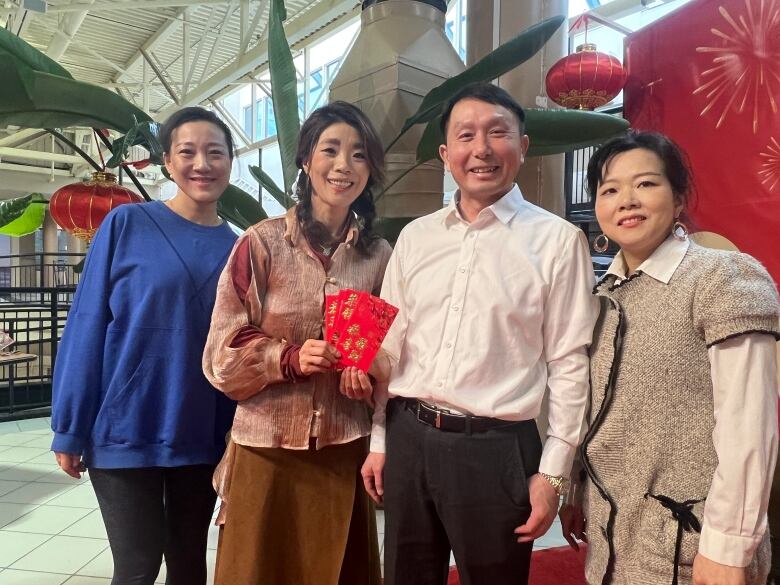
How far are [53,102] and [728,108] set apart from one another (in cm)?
250

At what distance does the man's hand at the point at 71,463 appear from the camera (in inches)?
54.0

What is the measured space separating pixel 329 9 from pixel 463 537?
6241 mm

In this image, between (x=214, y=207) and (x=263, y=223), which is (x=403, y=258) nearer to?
(x=263, y=223)

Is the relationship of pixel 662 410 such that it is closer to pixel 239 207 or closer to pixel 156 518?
pixel 156 518

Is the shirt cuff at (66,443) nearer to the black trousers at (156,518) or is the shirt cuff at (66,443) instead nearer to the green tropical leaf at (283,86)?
the black trousers at (156,518)

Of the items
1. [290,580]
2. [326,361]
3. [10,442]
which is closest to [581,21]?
[326,361]

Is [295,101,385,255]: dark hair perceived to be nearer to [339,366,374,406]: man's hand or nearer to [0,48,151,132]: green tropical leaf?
[339,366,374,406]: man's hand

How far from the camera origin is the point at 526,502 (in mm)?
1093

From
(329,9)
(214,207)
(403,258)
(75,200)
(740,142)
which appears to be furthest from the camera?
(329,9)

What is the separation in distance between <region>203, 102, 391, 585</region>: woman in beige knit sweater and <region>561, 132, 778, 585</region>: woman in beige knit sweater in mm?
556

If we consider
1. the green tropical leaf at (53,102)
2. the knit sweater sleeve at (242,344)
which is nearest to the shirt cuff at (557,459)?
the knit sweater sleeve at (242,344)

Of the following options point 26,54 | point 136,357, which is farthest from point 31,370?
point 136,357

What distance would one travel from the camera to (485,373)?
1122mm

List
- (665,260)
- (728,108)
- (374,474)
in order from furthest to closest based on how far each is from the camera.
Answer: (728,108) < (374,474) < (665,260)
